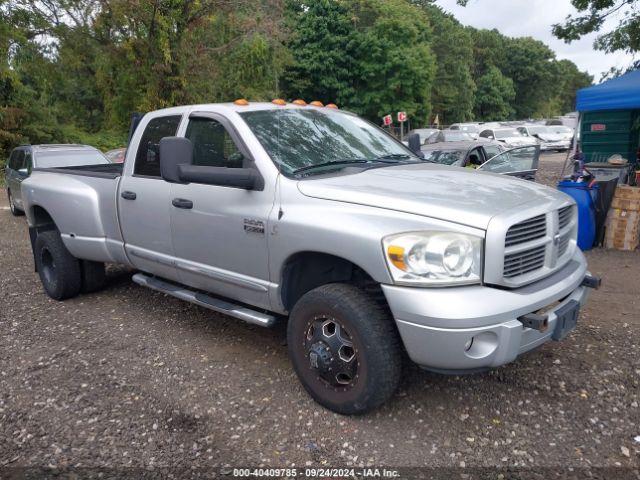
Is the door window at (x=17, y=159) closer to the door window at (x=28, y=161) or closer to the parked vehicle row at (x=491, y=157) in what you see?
the door window at (x=28, y=161)

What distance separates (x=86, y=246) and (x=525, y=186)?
3.87 meters

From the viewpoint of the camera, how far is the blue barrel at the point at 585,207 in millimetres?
6965

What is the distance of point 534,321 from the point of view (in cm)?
286

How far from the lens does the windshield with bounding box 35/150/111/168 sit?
36.2 feet

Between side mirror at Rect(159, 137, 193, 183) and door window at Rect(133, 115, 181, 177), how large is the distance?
2.95ft

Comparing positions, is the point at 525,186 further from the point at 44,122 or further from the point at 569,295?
the point at 44,122

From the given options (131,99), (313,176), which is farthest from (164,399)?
(131,99)

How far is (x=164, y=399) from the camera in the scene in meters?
3.60

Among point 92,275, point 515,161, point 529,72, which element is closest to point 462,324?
point 92,275

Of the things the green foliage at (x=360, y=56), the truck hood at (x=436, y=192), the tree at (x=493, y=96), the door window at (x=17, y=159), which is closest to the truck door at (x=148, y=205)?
the truck hood at (x=436, y=192)

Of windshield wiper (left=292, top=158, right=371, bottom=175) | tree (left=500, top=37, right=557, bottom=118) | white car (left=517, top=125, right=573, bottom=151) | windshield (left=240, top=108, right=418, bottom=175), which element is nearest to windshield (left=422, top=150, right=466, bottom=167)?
windshield (left=240, top=108, right=418, bottom=175)

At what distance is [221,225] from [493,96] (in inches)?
2458

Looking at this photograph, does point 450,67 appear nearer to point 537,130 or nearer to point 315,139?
point 537,130

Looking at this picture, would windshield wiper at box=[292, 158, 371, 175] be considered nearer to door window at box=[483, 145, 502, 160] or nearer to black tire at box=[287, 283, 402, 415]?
black tire at box=[287, 283, 402, 415]
